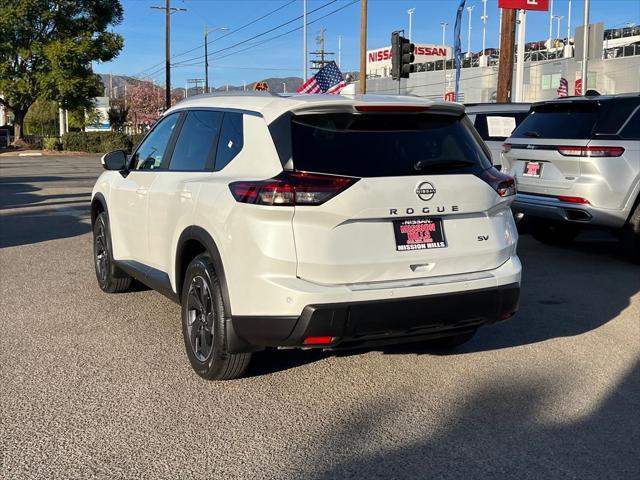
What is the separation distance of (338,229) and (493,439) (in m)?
1.39

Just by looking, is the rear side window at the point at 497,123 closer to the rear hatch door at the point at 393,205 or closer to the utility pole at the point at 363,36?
the rear hatch door at the point at 393,205

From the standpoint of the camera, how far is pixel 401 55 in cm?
1834

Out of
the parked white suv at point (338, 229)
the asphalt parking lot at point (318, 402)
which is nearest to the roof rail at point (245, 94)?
the parked white suv at point (338, 229)

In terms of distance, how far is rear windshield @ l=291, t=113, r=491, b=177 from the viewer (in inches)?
160

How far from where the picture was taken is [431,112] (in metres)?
4.49

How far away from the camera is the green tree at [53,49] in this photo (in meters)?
42.2

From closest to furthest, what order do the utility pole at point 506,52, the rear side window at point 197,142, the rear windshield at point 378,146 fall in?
the rear windshield at point 378,146 < the rear side window at point 197,142 < the utility pole at point 506,52

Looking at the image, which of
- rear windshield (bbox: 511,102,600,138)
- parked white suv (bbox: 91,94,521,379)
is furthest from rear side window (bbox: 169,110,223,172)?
rear windshield (bbox: 511,102,600,138)

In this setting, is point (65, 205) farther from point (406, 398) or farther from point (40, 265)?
point (406, 398)

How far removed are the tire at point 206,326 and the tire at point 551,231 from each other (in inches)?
257

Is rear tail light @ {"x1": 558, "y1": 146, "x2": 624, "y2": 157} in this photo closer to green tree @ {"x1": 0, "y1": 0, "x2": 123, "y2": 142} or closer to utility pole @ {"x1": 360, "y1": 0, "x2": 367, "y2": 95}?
utility pole @ {"x1": 360, "y1": 0, "x2": 367, "y2": 95}

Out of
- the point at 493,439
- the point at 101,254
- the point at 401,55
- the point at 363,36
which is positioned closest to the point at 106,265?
the point at 101,254

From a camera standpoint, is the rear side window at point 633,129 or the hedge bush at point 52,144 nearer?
the rear side window at point 633,129

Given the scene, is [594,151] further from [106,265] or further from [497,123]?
[106,265]
